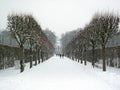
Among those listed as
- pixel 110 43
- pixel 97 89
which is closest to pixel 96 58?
pixel 110 43

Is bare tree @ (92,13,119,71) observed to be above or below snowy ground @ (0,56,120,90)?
above

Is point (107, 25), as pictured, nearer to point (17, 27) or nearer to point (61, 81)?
point (17, 27)

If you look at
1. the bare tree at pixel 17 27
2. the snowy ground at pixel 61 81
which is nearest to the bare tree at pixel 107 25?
the snowy ground at pixel 61 81

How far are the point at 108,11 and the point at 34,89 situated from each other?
574 inches

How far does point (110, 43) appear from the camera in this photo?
33.2 m

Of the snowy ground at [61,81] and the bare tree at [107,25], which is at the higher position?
the bare tree at [107,25]

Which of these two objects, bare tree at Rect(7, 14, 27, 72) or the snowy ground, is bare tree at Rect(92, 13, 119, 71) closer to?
the snowy ground

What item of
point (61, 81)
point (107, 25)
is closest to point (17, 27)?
point (61, 81)

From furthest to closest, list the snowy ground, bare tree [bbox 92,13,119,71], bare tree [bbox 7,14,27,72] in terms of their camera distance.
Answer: bare tree [bbox 92,13,119,71] → bare tree [bbox 7,14,27,72] → the snowy ground

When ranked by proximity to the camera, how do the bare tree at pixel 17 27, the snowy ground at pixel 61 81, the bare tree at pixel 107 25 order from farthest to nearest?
the bare tree at pixel 107 25, the bare tree at pixel 17 27, the snowy ground at pixel 61 81

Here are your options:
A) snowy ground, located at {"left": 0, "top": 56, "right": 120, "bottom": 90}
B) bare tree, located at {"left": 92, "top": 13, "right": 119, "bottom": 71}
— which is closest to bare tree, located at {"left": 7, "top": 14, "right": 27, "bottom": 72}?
snowy ground, located at {"left": 0, "top": 56, "right": 120, "bottom": 90}

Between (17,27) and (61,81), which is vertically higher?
(17,27)

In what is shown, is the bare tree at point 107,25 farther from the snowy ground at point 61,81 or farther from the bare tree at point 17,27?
the bare tree at point 17,27

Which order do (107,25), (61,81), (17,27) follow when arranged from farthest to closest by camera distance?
(107,25) → (17,27) → (61,81)
